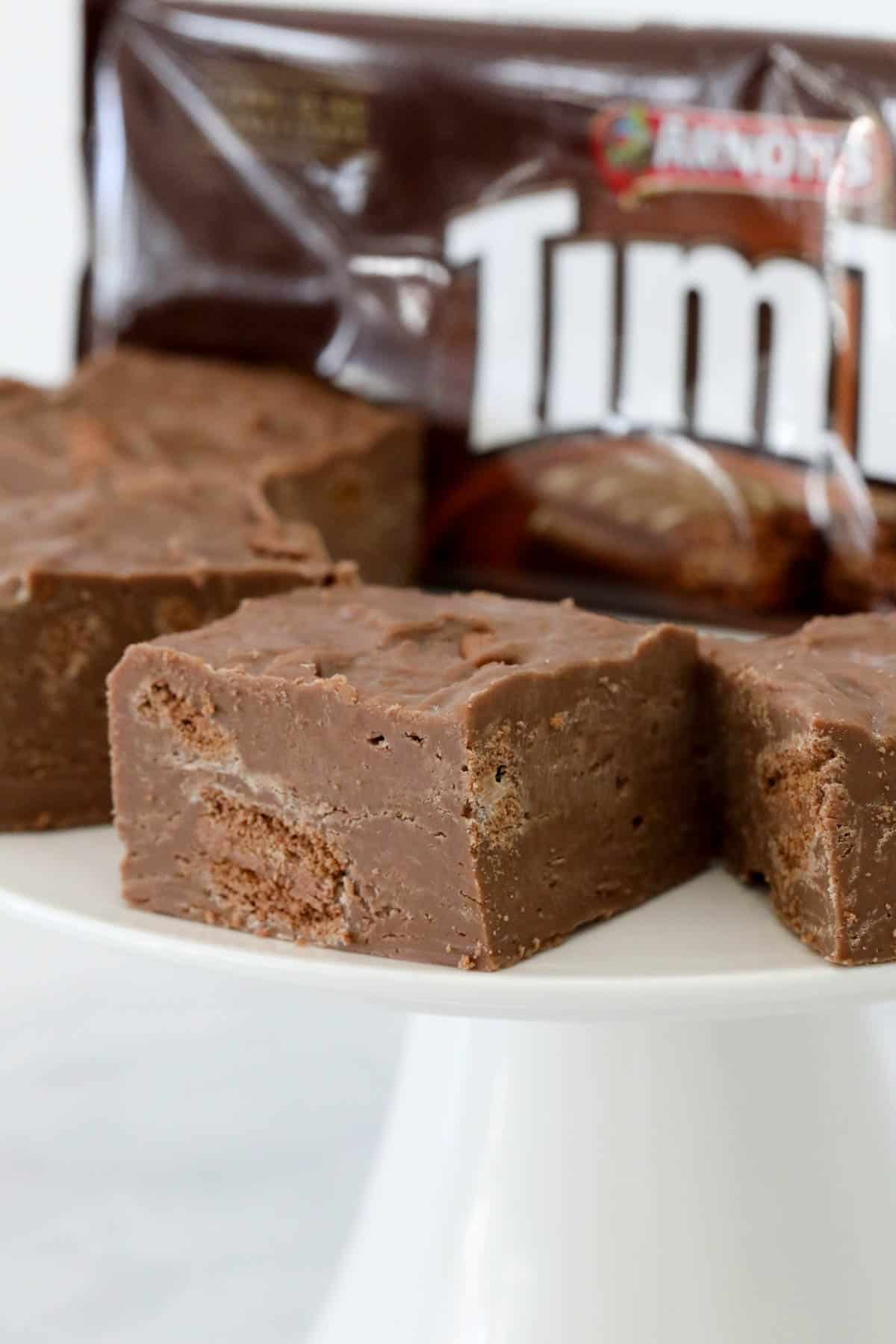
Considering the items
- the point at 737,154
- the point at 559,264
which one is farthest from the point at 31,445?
the point at 737,154

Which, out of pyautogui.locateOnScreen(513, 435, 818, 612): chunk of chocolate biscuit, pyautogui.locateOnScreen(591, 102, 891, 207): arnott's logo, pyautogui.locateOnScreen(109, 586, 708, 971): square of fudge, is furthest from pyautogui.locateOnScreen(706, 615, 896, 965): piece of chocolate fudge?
pyautogui.locateOnScreen(591, 102, 891, 207): arnott's logo

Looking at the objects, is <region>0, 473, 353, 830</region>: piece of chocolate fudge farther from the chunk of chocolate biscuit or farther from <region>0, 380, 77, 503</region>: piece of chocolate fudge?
the chunk of chocolate biscuit

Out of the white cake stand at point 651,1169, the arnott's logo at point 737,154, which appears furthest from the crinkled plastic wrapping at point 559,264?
the white cake stand at point 651,1169

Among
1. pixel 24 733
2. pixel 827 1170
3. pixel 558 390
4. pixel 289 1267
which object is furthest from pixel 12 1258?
pixel 558 390

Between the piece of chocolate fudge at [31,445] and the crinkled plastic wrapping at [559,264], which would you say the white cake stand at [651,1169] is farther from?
the crinkled plastic wrapping at [559,264]

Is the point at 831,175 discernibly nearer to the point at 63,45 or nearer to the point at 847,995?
the point at 847,995

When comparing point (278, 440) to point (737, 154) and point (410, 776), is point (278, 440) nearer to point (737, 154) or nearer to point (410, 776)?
point (737, 154)
